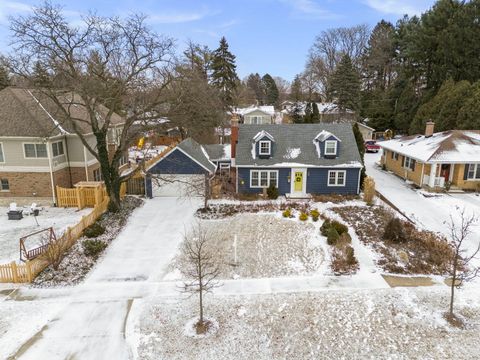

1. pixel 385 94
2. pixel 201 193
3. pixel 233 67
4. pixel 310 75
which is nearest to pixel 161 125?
pixel 201 193

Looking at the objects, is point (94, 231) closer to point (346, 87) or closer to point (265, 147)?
point (265, 147)

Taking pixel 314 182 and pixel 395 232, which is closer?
pixel 395 232

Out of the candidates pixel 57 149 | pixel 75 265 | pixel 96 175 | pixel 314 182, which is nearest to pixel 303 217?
pixel 314 182

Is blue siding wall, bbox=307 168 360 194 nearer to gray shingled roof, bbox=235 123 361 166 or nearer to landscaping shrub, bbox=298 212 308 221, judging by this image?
gray shingled roof, bbox=235 123 361 166

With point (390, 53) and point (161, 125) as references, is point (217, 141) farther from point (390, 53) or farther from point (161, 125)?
point (390, 53)

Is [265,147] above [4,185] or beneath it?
above

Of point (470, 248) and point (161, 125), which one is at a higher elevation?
point (161, 125)
